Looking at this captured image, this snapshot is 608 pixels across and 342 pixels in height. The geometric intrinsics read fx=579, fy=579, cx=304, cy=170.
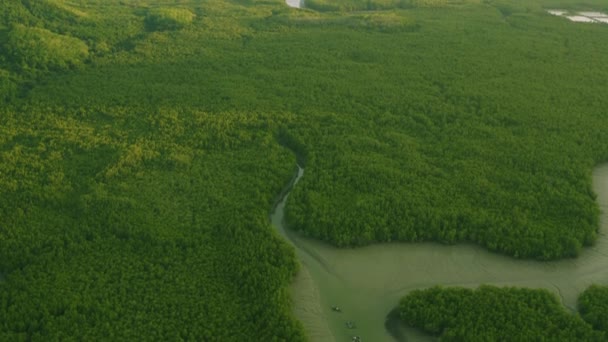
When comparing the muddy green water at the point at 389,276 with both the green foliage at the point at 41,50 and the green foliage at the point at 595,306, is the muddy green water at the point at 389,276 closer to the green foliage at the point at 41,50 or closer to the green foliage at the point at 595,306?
the green foliage at the point at 595,306

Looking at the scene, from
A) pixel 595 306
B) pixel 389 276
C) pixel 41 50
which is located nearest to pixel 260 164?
pixel 389 276

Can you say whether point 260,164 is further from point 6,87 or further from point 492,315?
point 6,87

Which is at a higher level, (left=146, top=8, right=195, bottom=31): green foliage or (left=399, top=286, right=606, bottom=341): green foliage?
(left=146, top=8, right=195, bottom=31): green foliage

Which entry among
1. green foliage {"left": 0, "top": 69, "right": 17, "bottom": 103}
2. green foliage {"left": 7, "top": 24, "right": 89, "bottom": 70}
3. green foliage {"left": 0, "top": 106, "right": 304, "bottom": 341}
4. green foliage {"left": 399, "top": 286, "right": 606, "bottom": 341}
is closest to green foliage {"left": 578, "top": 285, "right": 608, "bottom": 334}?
green foliage {"left": 399, "top": 286, "right": 606, "bottom": 341}

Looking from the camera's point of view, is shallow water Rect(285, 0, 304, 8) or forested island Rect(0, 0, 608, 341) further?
shallow water Rect(285, 0, 304, 8)

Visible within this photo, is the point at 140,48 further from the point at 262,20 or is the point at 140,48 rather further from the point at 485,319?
the point at 485,319

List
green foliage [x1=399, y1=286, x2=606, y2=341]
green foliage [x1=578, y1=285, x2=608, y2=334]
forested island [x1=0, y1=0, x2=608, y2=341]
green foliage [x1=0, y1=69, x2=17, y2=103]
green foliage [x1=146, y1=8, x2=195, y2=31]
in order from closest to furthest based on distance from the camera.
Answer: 1. green foliage [x1=399, y1=286, x2=606, y2=341]
2. green foliage [x1=578, y1=285, x2=608, y2=334]
3. forested island [x1=0, y1=0, x2=608, y2=341]
4. green foliage [x1=0, y1=69, x2=17, y2=103]
5. green foliage [x1=146, y1=8, x2=195, y2=31]

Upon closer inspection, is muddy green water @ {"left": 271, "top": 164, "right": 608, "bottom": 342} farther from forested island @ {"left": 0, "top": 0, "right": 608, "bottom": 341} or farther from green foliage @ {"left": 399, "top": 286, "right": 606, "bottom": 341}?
green foliage @ {"left": 399, "top": 286, "right": 606, "bottom": 341}
